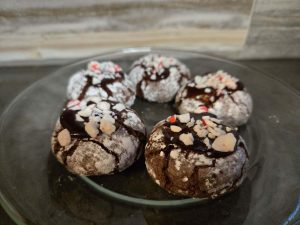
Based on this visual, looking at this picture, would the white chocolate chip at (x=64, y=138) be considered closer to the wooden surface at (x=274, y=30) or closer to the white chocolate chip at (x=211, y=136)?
the white chocolate chip at (x=211, y=136)

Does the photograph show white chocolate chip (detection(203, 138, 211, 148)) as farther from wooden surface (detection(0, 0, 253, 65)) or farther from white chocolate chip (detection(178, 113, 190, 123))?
wooden surface (detection(0, 0, 253, 65))

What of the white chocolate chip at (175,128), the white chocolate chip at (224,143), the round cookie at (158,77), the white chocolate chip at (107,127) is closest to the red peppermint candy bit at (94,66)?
the round cookie at (158,77)

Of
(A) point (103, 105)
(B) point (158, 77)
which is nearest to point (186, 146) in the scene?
(A) point (103, 105)

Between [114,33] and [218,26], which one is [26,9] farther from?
[218,26]

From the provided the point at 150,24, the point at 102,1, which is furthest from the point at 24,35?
the point at 150,24

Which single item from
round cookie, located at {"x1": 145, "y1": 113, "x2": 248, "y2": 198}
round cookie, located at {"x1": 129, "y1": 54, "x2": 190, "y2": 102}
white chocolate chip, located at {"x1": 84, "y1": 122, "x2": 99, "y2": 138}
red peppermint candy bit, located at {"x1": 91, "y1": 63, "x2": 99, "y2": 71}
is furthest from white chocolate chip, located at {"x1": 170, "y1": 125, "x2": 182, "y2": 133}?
red peppermint candy bit, located at {"x1": 91, "y1": 63, "x2": 99, "y2": 71}

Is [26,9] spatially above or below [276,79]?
above
